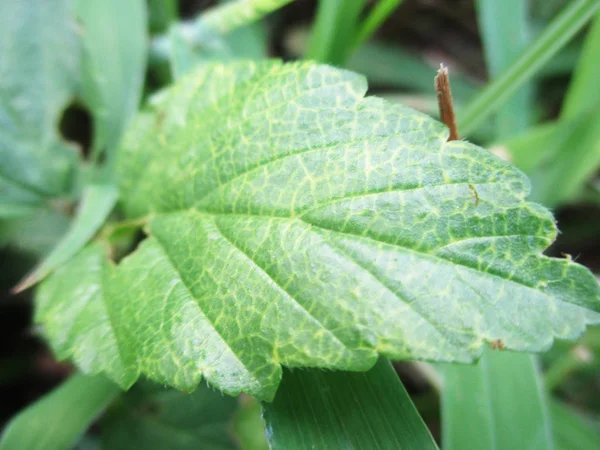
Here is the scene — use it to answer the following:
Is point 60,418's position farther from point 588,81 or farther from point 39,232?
point 588,81

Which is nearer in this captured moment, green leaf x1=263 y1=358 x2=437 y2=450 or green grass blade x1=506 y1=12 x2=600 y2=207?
green leaf x1=263 y1=358 x2=437 y2=450

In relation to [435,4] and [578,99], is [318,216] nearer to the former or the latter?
[578,99]

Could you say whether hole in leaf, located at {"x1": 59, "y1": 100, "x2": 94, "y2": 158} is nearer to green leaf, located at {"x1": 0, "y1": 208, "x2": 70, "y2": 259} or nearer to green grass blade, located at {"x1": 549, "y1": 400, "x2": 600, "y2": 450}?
green leaf, located at {"x1": 0, "y1": 208, "x2": 70, "y2": 259}

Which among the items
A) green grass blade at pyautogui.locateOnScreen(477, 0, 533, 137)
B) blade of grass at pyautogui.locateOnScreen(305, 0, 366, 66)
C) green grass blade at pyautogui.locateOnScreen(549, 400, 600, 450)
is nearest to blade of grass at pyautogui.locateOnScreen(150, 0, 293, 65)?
blade of grass at pyautogui.locateOnScreen(305, 0, 366, 66)

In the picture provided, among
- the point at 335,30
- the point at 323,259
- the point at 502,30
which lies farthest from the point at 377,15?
the point at 323,259

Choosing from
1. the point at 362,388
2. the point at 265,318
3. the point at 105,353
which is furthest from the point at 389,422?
the point at 105,353

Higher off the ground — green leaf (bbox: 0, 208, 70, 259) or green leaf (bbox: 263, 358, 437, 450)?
green leaf (bbox: 0, 208, 70, 259)
